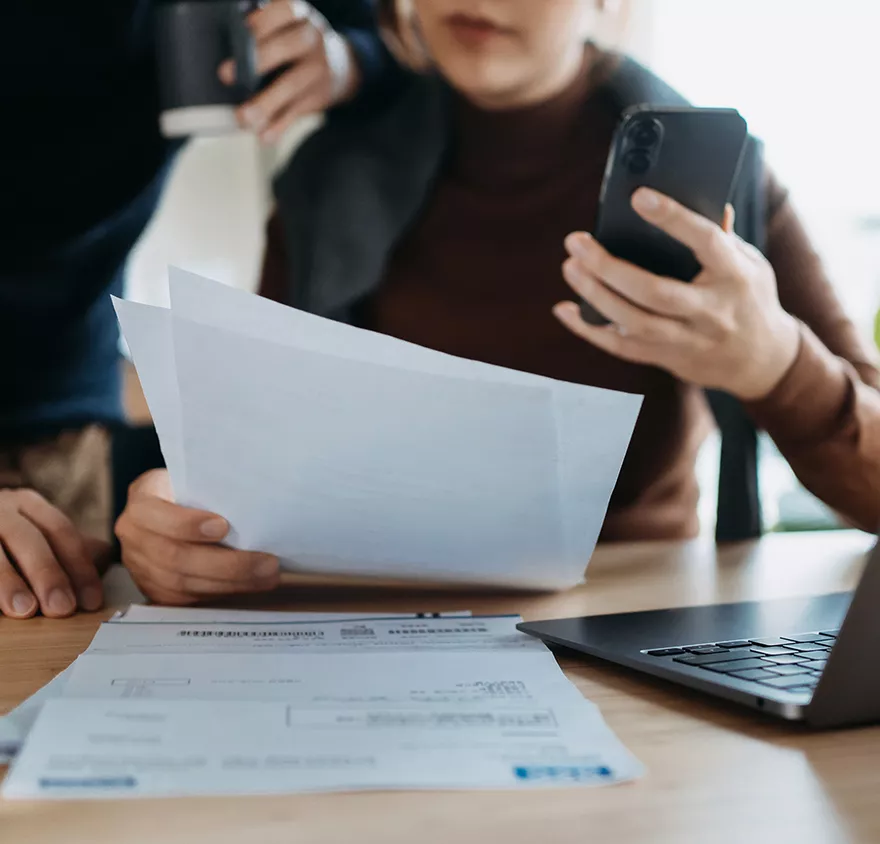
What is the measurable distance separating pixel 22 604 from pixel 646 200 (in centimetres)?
50

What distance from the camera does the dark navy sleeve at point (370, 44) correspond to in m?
1.11

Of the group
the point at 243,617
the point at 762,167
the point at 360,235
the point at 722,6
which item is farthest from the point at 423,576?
the point at 722,6

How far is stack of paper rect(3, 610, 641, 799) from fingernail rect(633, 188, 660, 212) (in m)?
0.34

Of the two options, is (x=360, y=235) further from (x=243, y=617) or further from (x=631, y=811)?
(x=631, y=811)

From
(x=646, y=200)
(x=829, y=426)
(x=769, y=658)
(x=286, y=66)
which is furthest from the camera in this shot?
(x=286, y=66)

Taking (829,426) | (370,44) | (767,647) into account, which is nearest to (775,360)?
(829,426)

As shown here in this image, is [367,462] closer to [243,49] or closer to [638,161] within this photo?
[638,161]

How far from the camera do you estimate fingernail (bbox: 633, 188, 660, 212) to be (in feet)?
2.24

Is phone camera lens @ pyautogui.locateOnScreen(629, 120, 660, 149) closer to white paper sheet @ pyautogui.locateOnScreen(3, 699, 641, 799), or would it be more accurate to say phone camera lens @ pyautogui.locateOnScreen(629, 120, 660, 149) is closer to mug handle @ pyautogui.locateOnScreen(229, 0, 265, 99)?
mug handle @ pyautogui.locateOnScreen(229, 0, 265, 99)

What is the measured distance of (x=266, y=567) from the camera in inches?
22.8

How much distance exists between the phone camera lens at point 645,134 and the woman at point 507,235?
225mm

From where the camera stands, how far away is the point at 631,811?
0.30m

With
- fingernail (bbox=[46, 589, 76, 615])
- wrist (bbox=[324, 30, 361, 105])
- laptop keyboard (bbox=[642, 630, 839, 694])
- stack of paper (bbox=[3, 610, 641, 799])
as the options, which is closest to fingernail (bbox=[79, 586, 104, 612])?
fingernail (bbox=[46, 589, 76, 615])

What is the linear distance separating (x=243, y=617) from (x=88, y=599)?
12 centimetres
